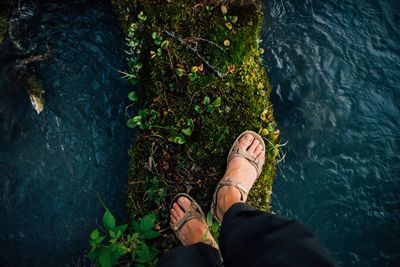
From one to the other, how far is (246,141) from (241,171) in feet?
0.88

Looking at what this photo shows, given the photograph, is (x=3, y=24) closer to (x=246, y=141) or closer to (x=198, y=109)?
(x=198, y=109)

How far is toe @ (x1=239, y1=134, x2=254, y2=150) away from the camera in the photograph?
9.65ft

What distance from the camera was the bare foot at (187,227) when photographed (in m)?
2.86

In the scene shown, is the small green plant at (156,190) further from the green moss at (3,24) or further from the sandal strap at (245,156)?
the green moss at (3,24)

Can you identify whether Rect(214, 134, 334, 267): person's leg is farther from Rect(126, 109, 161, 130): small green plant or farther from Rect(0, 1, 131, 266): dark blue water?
Rect(0, 1, 131, 266): dark blue water

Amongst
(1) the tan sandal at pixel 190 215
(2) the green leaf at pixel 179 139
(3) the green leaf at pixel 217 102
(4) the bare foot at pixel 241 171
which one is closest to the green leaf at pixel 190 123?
(2) the green leaf at pixel 179 139

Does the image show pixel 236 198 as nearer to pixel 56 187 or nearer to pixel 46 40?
pixel 56 187

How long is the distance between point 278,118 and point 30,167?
2.55m

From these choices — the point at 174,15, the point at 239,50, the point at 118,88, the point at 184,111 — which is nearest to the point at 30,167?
the point at 118,88

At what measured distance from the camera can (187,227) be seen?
2.88 m

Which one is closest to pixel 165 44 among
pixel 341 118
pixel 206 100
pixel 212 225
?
pixel 206 100

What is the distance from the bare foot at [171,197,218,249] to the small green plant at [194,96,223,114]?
0.79m

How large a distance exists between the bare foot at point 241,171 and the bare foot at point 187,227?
21 centimetres

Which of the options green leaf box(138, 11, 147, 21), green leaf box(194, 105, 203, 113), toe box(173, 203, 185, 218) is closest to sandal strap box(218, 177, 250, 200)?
toe box(173, 203, 185, 218)
